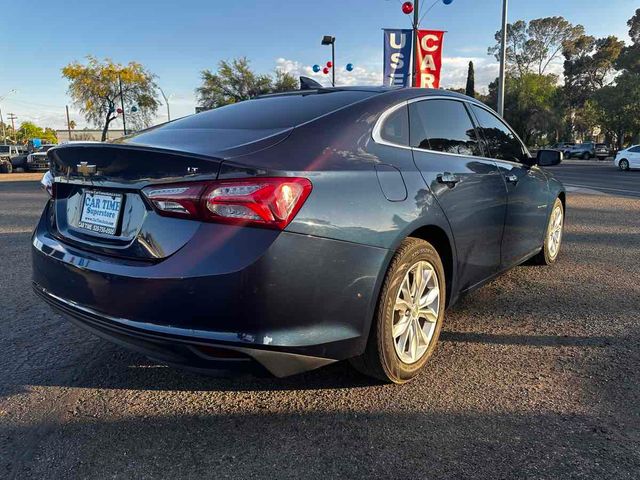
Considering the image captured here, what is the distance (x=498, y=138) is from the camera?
4.03 m

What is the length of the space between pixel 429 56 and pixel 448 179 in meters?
12.4

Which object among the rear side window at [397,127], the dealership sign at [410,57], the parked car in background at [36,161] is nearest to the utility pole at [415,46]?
the dealership sign at [410,57]

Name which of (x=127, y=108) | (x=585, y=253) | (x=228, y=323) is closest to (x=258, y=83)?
(x=127, y=108)

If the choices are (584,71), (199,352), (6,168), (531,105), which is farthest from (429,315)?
(584,71)

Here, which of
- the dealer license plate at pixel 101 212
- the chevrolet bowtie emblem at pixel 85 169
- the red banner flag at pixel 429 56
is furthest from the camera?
the red banner flag at pixel 429 56

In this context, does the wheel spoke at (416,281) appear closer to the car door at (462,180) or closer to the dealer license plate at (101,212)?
the car door at (462,180)

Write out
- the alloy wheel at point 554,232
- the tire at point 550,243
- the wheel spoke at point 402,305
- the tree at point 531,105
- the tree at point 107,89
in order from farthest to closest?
the tree at point 531,105 < the tree at point 107,89 < the alloy wheel at point 554,232 < the tire at point 550,243 < the wheel spoke at point 402,305

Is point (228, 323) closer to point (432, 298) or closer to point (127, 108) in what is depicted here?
point (432, 298)

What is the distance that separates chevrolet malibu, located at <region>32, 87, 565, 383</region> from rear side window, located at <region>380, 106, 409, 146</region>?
0.04 ft

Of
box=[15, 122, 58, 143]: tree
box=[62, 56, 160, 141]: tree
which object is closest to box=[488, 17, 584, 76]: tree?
box=[62, 56, 160, 141]: tree

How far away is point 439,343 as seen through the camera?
128 inches

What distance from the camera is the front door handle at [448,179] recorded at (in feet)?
9.54

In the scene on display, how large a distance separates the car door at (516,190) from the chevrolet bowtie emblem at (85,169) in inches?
107

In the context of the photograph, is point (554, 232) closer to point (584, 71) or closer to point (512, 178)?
point (512, 178)
